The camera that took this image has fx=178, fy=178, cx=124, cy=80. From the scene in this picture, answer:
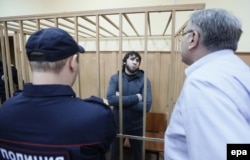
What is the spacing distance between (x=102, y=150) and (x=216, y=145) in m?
0.38

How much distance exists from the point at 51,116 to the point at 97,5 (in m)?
2.59

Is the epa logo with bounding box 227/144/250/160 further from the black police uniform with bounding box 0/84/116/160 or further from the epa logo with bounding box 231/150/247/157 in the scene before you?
the black police uniform with bounding box 0/84/116/160

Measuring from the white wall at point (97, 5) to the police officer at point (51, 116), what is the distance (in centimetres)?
230

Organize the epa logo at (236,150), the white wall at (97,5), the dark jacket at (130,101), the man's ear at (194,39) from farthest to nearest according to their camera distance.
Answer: the white wall at (97,5)
the dark jacket at (130,101)
the man's ear at (194,39)
the epa logo at (236,150)

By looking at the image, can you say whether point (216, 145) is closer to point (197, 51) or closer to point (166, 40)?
point (197, 51)

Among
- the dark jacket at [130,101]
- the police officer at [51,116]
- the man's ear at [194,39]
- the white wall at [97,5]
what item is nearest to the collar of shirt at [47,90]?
the police officer at [51,116]

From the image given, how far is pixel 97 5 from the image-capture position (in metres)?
2.81

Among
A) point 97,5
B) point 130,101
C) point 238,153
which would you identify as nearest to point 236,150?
point 238,153

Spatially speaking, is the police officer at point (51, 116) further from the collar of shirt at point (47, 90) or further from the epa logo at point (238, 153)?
the epa logo at point (238, 153)

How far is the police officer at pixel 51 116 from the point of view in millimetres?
577

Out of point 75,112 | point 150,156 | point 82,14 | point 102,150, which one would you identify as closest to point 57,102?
point 75,112

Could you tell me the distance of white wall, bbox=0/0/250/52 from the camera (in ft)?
7.89

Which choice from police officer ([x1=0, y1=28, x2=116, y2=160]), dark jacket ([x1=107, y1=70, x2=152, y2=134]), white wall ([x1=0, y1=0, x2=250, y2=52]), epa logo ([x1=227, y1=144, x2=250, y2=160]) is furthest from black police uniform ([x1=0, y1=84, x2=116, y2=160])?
white wall ([x1=0, y1=0, x2=250, y2=52])

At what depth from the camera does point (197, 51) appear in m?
0.76
